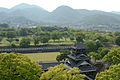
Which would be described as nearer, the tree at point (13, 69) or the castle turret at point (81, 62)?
the tree at point (13, 69)

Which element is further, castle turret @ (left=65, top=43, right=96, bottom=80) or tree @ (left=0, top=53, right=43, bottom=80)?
castle turret @ (left=65, top=43, right=96, bottom=80)

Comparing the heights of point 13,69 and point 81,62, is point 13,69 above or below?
above

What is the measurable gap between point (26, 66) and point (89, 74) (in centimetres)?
1428

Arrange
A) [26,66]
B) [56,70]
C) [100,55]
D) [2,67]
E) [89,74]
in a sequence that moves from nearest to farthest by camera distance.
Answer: [2,67], [26,66], [56,70], [89,74], [100,55]

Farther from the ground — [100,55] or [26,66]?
[26,66]

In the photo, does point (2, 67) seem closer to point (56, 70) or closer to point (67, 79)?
point (56, 70)

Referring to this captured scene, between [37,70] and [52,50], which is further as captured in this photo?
[52,50]

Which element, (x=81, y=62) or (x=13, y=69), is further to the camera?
(x=81, y=62)

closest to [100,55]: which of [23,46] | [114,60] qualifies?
[114,60]

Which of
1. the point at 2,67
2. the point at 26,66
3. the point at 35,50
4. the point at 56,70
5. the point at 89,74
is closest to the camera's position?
the point at 2,67

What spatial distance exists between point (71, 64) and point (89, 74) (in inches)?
158

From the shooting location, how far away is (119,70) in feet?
54.5

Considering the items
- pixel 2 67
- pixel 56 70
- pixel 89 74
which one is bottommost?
pixel 89 74

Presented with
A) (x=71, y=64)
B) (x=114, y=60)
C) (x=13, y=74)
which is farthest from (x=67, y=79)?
(x=114, y=60)
